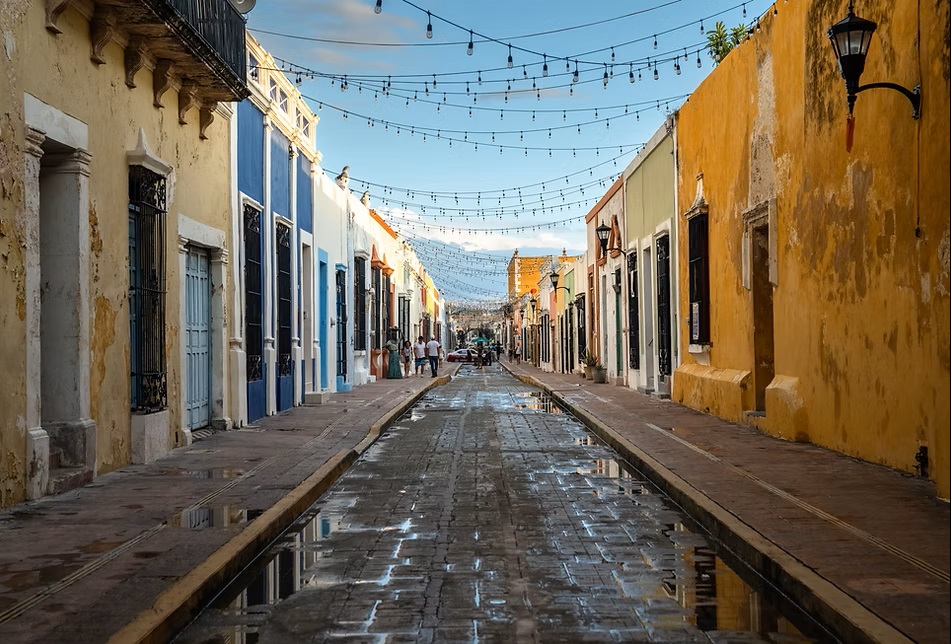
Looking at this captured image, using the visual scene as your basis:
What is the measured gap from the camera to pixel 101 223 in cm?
1020

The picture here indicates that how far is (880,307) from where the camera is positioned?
9508 millimetres

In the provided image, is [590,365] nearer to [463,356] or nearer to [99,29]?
[99,29]

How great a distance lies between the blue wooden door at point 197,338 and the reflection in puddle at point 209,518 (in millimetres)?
5317

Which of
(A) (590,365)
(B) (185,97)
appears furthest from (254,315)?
(A) (590,365)

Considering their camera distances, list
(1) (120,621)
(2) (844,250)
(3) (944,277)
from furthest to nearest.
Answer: (2) (844,250) < (3) (944,277) < (1) (120,621)

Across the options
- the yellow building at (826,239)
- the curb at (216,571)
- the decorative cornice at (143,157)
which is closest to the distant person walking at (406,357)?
the yellow building at (826,239)

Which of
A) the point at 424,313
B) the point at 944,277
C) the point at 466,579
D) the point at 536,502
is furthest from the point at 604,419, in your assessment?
the point at 424,313

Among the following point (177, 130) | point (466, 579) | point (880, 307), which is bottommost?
point (466, 579)

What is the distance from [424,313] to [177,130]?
5258 centimetres

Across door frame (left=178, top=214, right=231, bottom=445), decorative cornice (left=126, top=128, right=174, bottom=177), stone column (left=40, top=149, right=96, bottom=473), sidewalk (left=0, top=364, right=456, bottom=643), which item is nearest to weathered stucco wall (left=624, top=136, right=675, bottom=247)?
door frame (left=178, top=214, right=231, bottom=445)

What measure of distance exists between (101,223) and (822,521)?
7.05 meters

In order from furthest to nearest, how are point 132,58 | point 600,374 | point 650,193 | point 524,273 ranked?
point 524,273 < point 600,374 < point 650,193 < point 132,58

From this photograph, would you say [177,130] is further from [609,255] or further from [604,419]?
[609,255]

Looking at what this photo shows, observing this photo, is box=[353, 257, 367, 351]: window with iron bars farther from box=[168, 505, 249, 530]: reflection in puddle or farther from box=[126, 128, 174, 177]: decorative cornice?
box=[168, 505, 249, 530]: reflection in puddle
